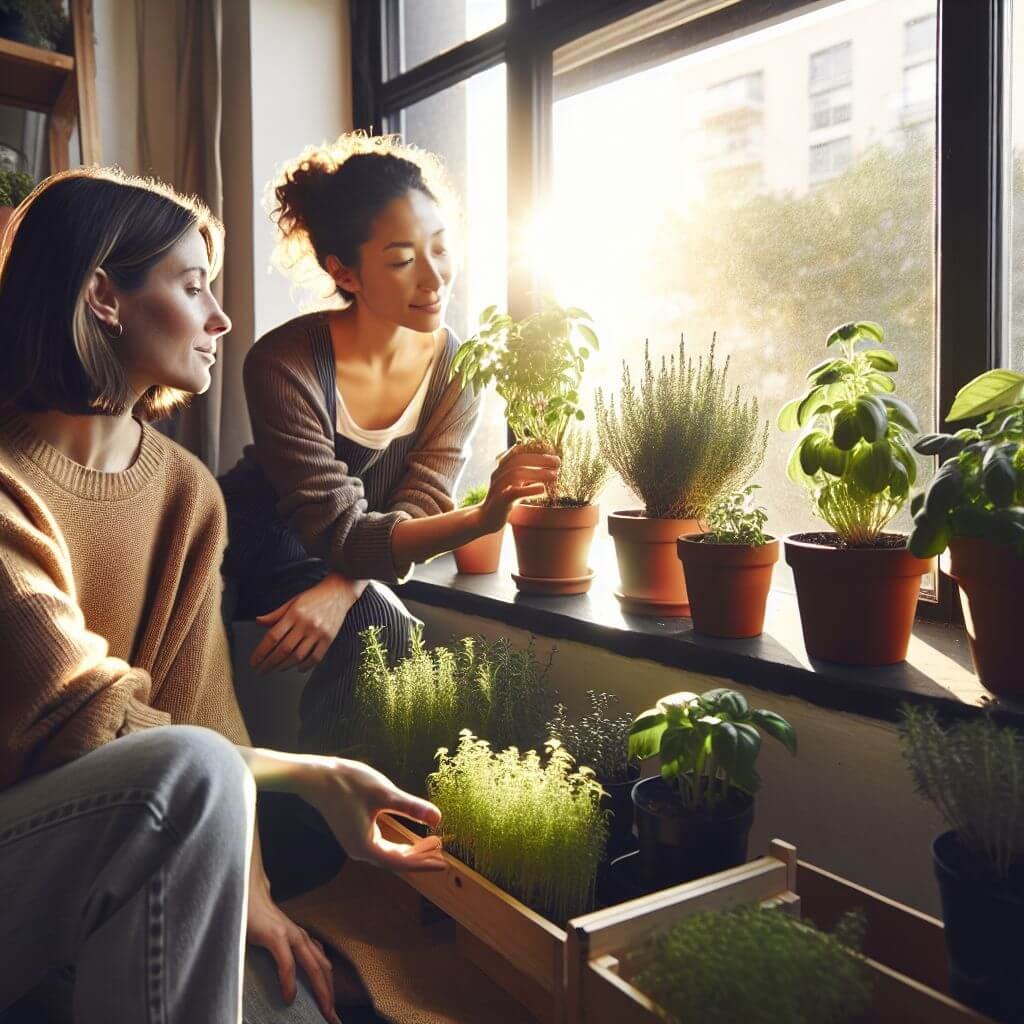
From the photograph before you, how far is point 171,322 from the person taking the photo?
1453mm

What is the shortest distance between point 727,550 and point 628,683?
1.14 ft

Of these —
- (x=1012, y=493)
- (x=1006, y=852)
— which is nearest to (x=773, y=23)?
(x=1012, y=493)

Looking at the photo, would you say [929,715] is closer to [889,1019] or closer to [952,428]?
[889,1019]

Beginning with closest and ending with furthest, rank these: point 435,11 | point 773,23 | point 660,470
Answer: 1. point 660,470
2. point 773,23
3. point 435,11

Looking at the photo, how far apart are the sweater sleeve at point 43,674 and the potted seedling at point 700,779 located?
0.65 m

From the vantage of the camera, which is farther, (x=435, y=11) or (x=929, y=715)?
(x=435, y=11)

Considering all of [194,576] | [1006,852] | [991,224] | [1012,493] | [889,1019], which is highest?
[991,224]

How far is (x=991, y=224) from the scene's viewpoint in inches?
61.0

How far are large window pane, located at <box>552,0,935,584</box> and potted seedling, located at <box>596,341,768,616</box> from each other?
Answer: 0.25 m

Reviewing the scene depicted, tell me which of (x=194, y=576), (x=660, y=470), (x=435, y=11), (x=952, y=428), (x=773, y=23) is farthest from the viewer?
(x=435, y=11)

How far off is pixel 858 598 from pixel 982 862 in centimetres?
46

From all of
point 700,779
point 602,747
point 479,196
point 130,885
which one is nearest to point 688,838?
point 700,779

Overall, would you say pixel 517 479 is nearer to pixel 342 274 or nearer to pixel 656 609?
pixel 656 609

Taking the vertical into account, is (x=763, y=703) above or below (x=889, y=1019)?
above
